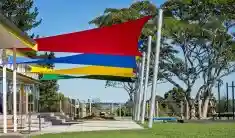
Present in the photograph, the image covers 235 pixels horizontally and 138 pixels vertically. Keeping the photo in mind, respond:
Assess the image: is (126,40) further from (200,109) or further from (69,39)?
(200,109)

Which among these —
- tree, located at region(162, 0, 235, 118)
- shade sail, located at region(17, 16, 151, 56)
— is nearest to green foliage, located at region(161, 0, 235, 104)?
tree, located at region(162, 0, 235, 118)

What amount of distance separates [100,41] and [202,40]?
2099 centimetres

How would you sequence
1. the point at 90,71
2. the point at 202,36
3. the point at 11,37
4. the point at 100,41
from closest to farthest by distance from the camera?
the point at 11,37 < the point at 100,41 < the point at 90,71 < the point at 202,36

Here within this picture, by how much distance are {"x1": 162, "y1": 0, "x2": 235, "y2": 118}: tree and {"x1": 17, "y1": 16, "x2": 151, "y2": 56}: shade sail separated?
62.4 feet

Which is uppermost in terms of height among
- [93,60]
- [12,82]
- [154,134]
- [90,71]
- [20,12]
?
[20,12]

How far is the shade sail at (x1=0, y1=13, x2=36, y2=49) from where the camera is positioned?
1199 cm

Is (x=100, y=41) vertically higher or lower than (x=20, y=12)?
lower

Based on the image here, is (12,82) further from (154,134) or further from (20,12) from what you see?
(20,12)

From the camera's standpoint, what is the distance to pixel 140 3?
38.9m

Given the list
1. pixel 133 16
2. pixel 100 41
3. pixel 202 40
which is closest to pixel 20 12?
pixel 133 16

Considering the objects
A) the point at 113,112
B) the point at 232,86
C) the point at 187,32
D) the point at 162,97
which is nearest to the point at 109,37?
the point at 232,86

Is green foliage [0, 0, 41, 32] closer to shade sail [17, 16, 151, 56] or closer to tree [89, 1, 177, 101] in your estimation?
tree [89, 1, 177, 101]

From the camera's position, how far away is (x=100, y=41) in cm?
1580

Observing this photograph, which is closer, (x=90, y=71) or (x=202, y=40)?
(x=90, y=71)
